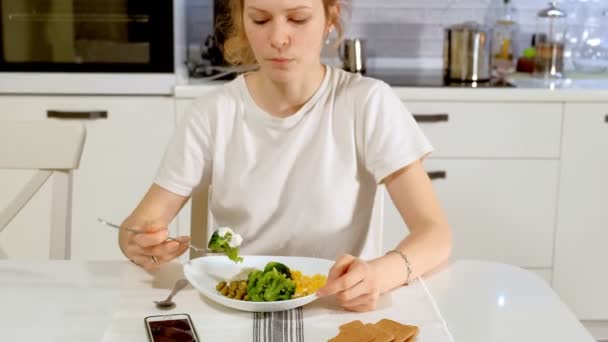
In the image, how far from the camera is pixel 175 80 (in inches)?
104

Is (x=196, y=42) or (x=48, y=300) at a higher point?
(x=196, y=42)

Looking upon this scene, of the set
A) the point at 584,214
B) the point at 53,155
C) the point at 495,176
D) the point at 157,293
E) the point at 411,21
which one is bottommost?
the point at 584,214

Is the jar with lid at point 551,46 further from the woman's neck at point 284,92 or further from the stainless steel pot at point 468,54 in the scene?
the woman's neck at point 284,92

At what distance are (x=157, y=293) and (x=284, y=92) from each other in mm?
477

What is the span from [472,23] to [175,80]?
1037 millimetres

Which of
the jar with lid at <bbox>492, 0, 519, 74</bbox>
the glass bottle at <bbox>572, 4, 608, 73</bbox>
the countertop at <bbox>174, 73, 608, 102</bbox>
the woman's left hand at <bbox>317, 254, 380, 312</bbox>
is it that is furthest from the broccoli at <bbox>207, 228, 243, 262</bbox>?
the glass bottle at <bbox>572, 4, 608, 73</bbox>

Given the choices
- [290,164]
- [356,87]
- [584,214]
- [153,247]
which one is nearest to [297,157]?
[290,164]

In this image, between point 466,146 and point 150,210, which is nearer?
point 150,210

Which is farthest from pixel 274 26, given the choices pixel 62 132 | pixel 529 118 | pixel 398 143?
pixel 529 118

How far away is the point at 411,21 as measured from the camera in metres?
3.21

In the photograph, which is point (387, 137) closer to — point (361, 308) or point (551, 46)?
point (361, 308)

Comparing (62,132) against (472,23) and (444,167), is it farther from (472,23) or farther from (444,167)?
(472,23)

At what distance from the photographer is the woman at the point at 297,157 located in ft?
4.90

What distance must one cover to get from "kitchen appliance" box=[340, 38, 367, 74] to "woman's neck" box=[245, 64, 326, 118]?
1369mm
